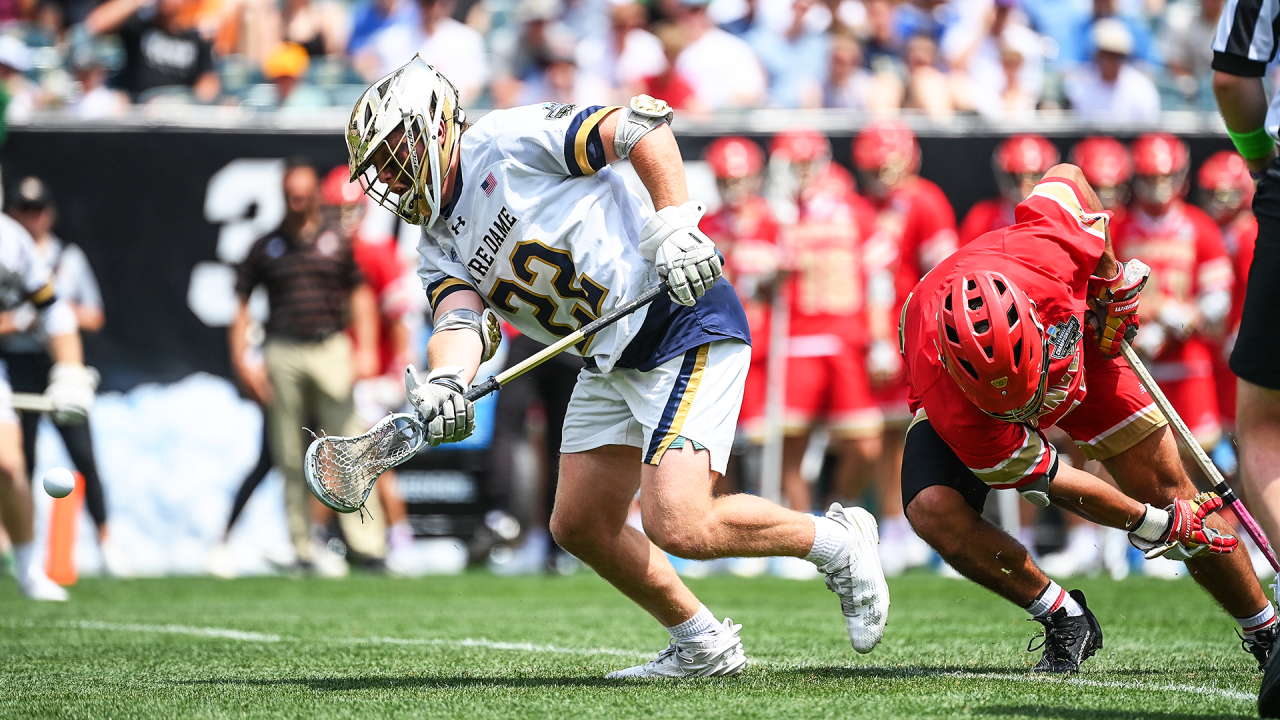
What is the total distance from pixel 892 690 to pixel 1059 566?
5.85 meters

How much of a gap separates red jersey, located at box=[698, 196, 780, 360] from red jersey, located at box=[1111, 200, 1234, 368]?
2316 mm

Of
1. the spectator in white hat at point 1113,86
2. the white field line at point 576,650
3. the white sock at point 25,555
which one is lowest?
the white sock at point 25,555

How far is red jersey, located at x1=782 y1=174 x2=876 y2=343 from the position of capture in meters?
9.80

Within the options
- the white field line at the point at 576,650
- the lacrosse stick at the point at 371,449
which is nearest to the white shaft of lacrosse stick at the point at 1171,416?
the white field line at the point at 576,650

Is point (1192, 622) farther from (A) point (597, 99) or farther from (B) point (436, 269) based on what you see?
(A) point (597, 99)

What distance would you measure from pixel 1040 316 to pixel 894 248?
19.0 ft

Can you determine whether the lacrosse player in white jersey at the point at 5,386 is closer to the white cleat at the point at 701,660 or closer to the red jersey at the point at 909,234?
the white cleat at the point at 701,660

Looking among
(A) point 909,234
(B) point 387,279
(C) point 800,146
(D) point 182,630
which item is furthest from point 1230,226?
(D) point 182,630

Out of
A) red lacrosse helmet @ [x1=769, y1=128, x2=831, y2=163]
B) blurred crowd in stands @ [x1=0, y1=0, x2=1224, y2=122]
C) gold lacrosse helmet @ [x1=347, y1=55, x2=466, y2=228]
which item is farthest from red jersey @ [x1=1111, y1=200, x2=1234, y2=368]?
gold lacrosse helmet @ [x1=347, y1=55, x2=466, y2=228]

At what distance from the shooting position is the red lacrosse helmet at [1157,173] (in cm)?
970

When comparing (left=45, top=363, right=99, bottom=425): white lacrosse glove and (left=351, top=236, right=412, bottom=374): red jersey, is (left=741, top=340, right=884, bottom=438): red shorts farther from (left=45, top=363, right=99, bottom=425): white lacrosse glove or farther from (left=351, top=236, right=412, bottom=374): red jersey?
(left=45, top=363, right=99, bottom=425): white lacrosse glove

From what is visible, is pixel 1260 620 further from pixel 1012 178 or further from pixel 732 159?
pixel 732 159

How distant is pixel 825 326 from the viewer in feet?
32.2

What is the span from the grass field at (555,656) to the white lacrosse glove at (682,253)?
118cm
